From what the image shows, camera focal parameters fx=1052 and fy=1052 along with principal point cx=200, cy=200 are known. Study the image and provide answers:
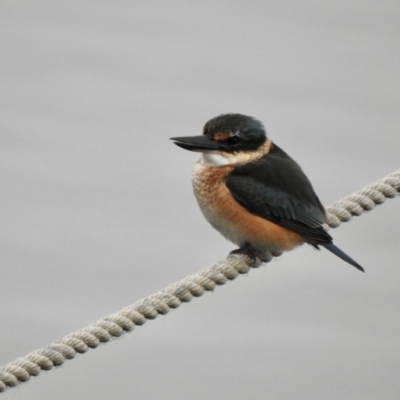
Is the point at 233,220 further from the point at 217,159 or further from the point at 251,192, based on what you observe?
the point at 217,159

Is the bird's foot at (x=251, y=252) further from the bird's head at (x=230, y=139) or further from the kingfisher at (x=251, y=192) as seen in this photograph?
the bird's head at (x=230, y=139)

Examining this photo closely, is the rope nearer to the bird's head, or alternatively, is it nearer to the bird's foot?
the bird's foot

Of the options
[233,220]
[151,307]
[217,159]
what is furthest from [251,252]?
[151,307]

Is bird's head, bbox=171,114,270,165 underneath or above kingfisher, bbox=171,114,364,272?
above

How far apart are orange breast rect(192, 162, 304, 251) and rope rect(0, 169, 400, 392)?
93 mm

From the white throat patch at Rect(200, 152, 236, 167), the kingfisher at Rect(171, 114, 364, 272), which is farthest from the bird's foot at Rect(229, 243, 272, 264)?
the white throat patch at Rect(200, 152, 236, 167)

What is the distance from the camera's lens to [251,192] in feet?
13.1

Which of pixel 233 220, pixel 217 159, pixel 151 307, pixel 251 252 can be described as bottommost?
pixel 151 307

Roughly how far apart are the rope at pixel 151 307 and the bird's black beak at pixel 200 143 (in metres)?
0.43

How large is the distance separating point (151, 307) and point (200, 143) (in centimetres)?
94

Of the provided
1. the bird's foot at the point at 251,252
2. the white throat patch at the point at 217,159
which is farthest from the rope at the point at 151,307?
the white throat patch at the point at 217,159

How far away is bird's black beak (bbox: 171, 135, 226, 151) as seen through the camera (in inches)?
158

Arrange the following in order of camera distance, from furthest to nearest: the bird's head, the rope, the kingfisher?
the bird's head → the kingfisher → the rope

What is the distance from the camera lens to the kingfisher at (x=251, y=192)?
3959mm
